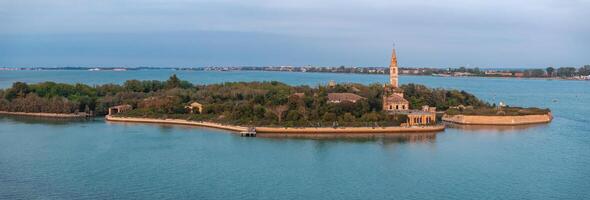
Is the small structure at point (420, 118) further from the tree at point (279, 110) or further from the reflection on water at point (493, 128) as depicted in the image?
the tree at point (279, 110)

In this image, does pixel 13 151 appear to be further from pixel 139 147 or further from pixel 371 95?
pixel 371 95

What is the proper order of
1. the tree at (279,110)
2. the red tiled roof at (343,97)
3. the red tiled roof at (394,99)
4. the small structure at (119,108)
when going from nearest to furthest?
the tree at (279,110) < the red tiled roof at (394,99) < the red tiled roof at (343,97) < the small structure at (119,108)

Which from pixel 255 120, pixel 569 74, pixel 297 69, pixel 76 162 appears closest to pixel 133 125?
pixel 255 120

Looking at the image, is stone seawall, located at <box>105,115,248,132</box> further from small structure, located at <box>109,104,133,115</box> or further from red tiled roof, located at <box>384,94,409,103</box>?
red tiled roof, located at <box>384,94,409,103</box>

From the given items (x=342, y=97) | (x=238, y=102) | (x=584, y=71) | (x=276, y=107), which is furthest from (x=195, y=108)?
(x=584, y=71)

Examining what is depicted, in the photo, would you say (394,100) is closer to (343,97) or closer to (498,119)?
(343,97)

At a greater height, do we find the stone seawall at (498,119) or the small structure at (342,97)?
the small structure at (342,97)

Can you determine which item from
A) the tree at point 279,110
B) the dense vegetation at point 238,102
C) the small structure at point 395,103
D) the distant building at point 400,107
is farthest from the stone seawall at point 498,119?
the tree at point 279,110
